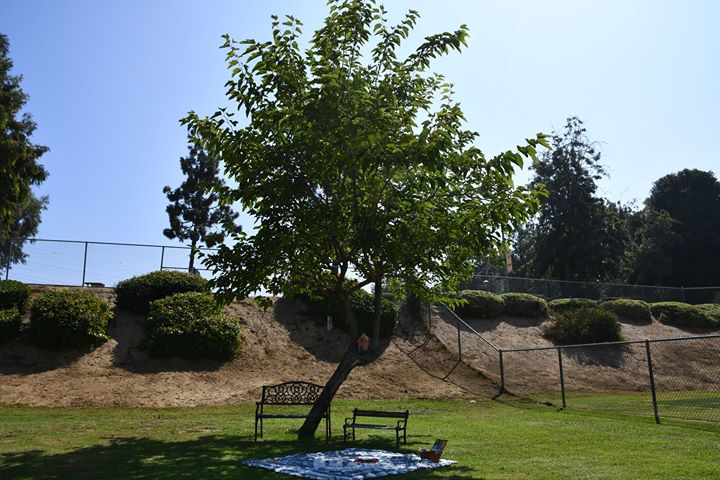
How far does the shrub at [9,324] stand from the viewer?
66.6 ft

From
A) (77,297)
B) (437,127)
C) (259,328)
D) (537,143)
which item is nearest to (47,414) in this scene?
(77,297)

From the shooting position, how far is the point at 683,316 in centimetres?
3484

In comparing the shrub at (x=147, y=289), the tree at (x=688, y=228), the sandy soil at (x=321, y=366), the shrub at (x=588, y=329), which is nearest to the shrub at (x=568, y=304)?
the sandy soil at (x=321, y=366)

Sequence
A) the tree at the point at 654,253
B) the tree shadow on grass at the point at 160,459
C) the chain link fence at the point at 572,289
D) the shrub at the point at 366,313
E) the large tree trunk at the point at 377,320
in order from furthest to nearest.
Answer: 1. the tree at the point at 654,253
2. the chain link fence at the point at 572,289
3. the shrub at the point at 366,313
4. the large tree trunk at the point at 377,320
5. the tree shadow on grass at the point at 160,459

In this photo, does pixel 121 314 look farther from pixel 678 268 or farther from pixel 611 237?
pixel 678 268

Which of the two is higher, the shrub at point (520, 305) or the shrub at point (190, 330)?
the shrub at point (520, 305)

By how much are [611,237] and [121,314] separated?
123ft

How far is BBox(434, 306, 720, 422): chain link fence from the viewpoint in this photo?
69.7 feet

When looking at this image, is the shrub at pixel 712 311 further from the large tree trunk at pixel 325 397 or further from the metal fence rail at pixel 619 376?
the large tree trunk at pixel 325 397

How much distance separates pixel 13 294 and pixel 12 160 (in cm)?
613

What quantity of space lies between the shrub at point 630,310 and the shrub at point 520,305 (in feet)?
16.5

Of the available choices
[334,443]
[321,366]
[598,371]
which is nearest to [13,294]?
[321,366]

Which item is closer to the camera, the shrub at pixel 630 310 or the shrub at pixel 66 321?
the shrub at pixel 66 321

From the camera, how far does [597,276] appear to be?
47.4 metres
